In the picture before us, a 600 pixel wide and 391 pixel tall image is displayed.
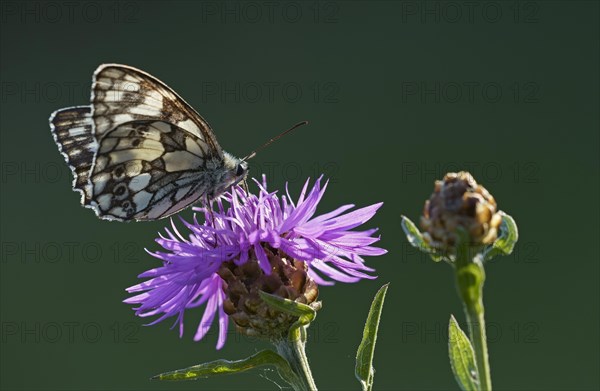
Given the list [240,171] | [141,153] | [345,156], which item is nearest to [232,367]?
[240,171]

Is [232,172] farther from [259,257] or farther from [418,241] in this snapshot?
[418,241]

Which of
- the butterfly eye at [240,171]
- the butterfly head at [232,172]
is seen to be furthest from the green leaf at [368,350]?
the butterfly eye at [240,171]

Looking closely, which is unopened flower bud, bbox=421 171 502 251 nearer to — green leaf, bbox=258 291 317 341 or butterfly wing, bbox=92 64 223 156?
green leaf, bbox=258 291 317 341

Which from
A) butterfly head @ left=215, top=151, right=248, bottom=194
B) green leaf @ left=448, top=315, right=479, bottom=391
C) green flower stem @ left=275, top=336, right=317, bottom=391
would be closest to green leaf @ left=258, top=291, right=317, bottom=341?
green flower stem @ left=275, top=336, right=317, bottom=391

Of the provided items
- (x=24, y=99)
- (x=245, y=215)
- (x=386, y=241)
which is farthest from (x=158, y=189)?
(x=24, y=99)

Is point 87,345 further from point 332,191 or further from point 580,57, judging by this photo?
point 580,57

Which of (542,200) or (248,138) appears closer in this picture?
(542,200)
